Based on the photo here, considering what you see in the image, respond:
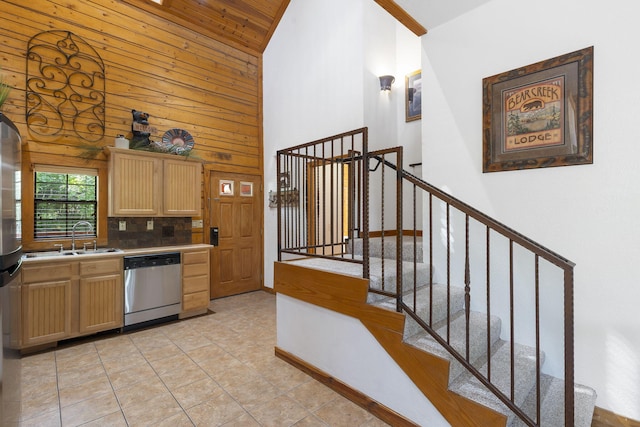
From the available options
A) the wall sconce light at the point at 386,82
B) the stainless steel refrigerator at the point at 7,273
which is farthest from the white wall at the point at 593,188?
the stainless steel refrigerator at the point at 7,273

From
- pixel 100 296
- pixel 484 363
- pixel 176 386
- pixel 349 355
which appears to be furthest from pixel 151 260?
pixel 484 363

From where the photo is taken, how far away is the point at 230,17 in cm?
517

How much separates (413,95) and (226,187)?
337 centimetres

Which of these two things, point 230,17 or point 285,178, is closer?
point 285,178

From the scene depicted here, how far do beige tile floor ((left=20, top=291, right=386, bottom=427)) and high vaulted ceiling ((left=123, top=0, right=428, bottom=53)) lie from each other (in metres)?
4.69

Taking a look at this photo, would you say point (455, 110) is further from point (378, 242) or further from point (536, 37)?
point (378, 242)

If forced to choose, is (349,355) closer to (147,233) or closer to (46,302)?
(46,302)

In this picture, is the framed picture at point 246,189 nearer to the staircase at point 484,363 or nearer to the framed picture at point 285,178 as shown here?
the framed picture at point 285,178

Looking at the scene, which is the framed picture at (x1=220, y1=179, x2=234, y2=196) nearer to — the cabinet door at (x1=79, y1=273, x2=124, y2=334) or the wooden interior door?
the wooden interior door

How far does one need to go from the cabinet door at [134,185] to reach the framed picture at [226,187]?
1.18 m

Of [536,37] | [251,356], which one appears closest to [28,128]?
[251,356]

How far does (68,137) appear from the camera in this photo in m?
3.85

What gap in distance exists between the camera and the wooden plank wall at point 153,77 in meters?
3.59

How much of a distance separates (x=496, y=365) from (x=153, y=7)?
608cm
